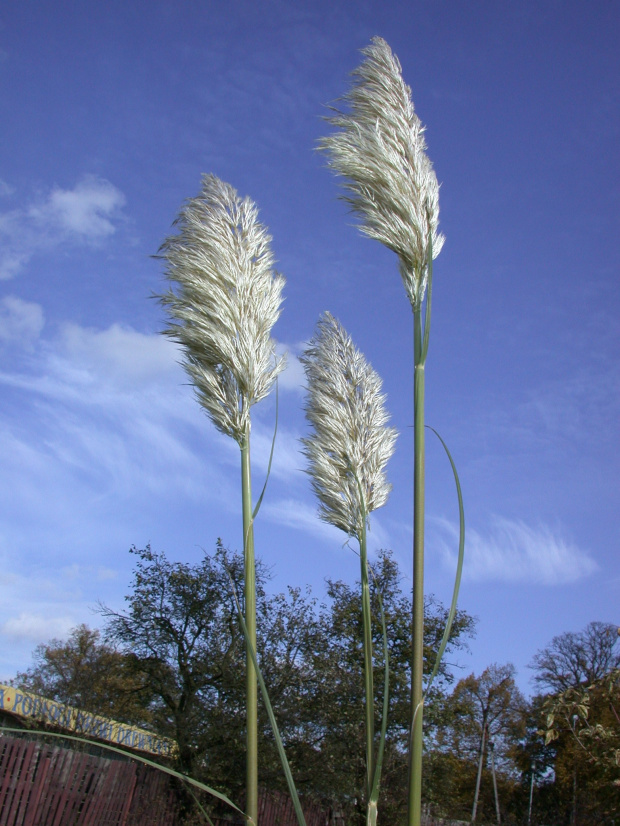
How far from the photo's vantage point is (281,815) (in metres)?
9.12

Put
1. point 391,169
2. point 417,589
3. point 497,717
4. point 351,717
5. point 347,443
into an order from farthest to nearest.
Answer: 1. point 497,717
2. point 351,717
3. point 347,443
4. point 391,169
5. point 417,589

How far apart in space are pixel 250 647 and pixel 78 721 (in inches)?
574

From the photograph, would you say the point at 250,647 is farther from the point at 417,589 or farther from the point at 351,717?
the point at 351,717

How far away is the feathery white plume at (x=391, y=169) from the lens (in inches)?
71.8

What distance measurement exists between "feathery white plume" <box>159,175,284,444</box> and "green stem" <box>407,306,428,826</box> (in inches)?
24.0

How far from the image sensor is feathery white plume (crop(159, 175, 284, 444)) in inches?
82.7

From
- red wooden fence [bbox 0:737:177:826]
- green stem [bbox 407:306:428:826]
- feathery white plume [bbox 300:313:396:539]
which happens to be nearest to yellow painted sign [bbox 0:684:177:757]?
red wooden fence [bbox 0:737:177:826]

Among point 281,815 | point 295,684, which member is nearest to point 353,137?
point 281,815

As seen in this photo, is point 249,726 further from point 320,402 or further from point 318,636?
point 318,636

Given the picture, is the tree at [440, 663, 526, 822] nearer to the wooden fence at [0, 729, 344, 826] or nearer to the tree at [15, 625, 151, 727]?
the tree at [15, 625, 151, 727]

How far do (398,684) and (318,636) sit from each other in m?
1.85

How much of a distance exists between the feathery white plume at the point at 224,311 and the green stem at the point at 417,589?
61 centimetres

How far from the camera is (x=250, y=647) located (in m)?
1.65

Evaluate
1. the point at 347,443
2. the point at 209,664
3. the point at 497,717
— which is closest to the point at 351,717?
the point at 209,664
